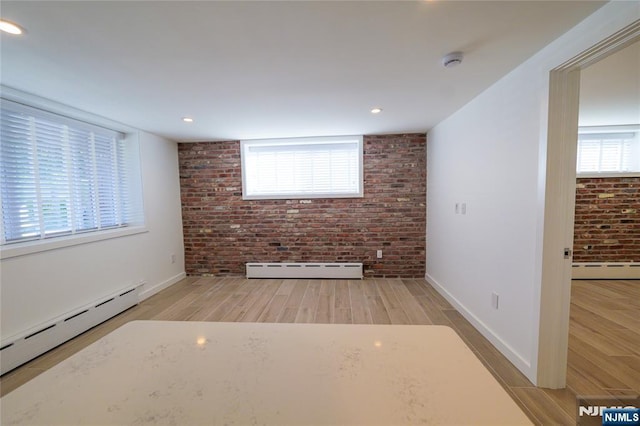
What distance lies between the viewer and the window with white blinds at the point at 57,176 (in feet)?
6.63

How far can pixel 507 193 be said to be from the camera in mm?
1908

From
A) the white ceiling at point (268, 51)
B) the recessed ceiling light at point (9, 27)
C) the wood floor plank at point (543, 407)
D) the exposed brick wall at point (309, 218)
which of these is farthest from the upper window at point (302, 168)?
the wood floor plank at point (543, 407)

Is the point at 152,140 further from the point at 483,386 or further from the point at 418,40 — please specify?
the point at 483,386

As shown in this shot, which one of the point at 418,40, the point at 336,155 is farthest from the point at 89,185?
the point at 418,40

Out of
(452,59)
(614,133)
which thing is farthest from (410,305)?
(614,133)

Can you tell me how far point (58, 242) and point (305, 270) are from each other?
2.80 metres

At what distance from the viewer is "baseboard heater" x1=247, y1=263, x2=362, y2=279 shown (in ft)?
12.3

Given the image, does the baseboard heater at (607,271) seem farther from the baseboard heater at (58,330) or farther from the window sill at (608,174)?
the baseboard heater at (58,330)

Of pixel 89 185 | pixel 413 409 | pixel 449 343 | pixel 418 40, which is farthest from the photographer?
pixel 89 185

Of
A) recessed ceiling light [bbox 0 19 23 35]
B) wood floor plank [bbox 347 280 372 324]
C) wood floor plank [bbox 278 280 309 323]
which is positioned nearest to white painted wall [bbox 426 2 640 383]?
wood floor plank [bbox 347 280 372 324]

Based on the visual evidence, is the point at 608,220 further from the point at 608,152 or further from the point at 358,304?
the point at 358,304

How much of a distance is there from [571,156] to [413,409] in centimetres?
189

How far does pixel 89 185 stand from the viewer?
2662 millimetres

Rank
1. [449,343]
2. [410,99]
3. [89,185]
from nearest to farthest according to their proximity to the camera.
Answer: [449,343] < [410,99] < [89,185]
